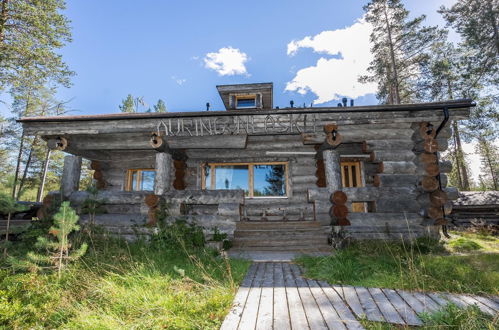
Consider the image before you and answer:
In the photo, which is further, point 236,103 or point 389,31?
point 389,31

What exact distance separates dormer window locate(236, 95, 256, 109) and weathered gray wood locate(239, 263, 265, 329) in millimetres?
9316

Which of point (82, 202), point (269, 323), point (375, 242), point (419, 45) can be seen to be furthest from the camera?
point (419, 45)

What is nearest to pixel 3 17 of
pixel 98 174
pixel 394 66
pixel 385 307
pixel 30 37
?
pixel 30 37

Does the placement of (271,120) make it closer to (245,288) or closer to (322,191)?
(322,191)

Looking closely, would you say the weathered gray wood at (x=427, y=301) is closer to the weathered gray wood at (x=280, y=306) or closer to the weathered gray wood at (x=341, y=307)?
the weathered gray wood at (x=341, y=307)

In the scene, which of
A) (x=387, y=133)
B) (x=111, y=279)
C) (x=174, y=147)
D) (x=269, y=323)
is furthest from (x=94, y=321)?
(x=387, y=133)

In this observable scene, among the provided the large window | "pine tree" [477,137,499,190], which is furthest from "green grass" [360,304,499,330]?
"pine tree" [477,137,499,190]

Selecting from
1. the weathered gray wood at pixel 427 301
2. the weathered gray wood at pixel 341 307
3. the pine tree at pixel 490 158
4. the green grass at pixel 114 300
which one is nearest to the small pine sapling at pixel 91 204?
the green grass at pixel 114 300

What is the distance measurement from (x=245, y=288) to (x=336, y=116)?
516cm

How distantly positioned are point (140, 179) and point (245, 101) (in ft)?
20.0

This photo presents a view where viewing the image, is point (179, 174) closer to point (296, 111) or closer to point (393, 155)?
point (296, 111)

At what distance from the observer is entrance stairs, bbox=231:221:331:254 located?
657cm

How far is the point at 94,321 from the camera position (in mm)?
2438

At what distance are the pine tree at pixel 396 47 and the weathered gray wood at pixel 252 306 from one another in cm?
1911
